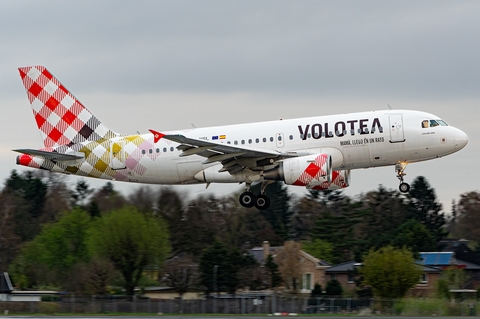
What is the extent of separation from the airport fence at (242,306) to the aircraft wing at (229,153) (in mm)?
13223

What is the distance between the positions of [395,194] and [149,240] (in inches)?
2256

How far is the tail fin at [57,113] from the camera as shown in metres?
48.4

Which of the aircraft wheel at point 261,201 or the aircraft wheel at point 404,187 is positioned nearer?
the aircraft wheel at point 404,187

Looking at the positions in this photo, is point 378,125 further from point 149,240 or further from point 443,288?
point 149,240

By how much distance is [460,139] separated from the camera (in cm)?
4422

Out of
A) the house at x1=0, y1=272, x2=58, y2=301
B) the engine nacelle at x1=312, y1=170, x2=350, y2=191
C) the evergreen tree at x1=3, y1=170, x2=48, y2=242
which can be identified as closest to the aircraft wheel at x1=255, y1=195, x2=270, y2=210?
the engine nacelle at x1=312, y1=170, x2=350, y2=191

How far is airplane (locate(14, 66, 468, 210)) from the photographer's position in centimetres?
4347

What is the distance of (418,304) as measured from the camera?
181ft

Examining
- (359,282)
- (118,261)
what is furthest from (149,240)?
(359,282)

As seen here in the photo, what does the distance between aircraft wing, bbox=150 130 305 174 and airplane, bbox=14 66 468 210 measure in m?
0.05

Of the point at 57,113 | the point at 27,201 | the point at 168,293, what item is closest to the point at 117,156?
the point at 57,113

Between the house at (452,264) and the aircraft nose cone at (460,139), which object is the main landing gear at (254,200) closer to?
the aircraft nose cone at (460,139)

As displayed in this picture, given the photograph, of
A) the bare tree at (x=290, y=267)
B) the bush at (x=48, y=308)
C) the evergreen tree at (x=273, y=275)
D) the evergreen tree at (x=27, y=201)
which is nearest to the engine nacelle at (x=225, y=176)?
the bush at (x=48, y=308)

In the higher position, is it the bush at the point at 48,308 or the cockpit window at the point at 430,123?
the cockpit window at the point at 430,123
